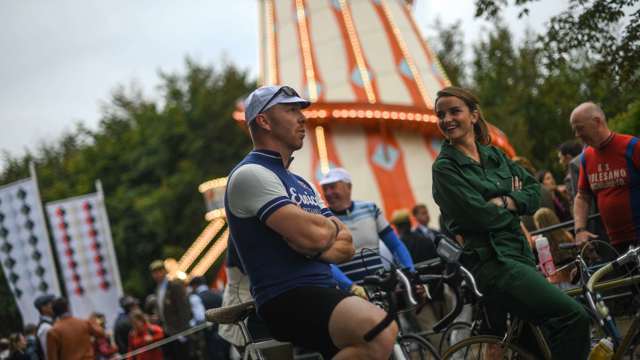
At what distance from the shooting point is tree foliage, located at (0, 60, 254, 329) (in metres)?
43.1

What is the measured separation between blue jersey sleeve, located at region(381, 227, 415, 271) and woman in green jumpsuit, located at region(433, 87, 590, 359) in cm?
218

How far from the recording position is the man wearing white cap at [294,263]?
144 inches

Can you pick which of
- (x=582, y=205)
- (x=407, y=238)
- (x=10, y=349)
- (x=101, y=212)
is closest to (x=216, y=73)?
(x=101, y=212)

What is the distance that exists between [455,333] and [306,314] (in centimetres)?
366

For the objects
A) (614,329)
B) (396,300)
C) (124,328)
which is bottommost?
(124,328)

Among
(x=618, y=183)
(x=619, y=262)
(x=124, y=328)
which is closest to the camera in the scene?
(x=619, y=262)

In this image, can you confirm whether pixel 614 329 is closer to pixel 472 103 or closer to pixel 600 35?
pixel 472 103

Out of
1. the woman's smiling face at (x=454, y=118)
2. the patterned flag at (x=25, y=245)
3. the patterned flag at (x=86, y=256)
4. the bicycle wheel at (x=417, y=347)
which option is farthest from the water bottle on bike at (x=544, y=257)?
the patterned flag at (x=86, y=256)

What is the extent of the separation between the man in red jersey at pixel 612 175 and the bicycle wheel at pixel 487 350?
1.57 metres

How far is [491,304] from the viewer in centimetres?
475

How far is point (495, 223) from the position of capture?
4.70 m

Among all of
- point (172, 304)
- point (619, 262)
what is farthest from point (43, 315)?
point (619, 262)

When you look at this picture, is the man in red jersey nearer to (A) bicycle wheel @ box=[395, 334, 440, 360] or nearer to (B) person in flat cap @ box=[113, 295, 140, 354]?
(A) bicycle wheel @ box=[395, 334, 440, 360]

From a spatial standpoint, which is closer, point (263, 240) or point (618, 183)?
point (263, 240)
